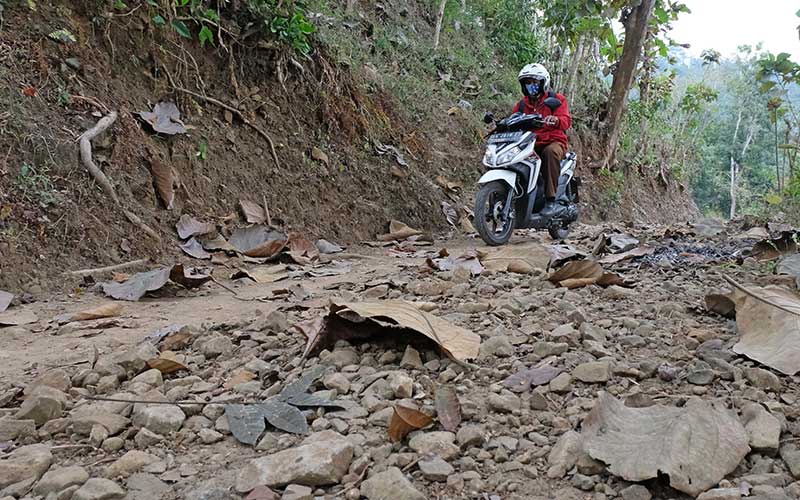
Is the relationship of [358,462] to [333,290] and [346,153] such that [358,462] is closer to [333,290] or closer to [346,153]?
[333,290]

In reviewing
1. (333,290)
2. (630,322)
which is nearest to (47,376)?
(333,290)

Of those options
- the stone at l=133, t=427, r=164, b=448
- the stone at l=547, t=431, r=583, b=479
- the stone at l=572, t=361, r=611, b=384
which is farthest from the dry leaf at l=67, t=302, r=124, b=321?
the stone at l=547, t=431, r=583, b=479

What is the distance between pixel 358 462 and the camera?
1373 mm

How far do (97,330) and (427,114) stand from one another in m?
6.81

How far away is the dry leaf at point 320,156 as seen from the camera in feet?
20.7

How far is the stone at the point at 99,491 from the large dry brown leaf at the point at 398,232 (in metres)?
5.00

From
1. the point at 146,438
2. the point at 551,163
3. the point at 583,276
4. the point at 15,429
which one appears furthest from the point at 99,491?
the point at 551,163

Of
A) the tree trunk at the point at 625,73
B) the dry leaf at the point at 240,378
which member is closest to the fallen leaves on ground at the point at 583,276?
the dry leaf at the point at 240,378

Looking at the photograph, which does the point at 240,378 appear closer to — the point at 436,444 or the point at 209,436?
the point at 209,436

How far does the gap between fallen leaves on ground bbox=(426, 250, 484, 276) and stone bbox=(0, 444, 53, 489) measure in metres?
2.46

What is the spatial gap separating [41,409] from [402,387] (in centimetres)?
102

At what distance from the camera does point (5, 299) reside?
3.34 metres

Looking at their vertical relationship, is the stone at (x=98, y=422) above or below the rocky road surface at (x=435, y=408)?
below

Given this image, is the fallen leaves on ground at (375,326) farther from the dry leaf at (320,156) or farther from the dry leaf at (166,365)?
the dry leaf at (320,156)
